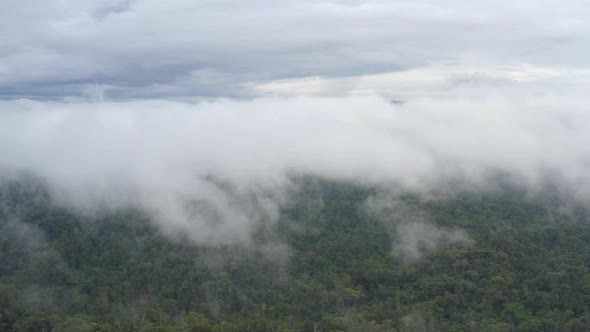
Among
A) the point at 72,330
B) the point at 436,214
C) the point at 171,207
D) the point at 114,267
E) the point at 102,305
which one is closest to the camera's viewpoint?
the point at 72,330

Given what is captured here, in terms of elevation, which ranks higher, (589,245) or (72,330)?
(72,330)

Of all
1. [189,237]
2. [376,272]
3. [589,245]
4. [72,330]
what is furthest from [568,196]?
[72,330]

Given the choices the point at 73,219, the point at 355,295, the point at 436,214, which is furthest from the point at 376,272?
the point at 73,219

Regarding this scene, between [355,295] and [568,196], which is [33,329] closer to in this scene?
[355,295]

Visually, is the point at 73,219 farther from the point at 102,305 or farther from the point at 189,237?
the point at 102,305

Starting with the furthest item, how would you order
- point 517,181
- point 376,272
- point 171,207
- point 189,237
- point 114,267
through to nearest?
point 517,181
point 171,207
point 189,237
point 114,267
point 376,272

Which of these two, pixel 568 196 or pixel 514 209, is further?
pixel 568 196
